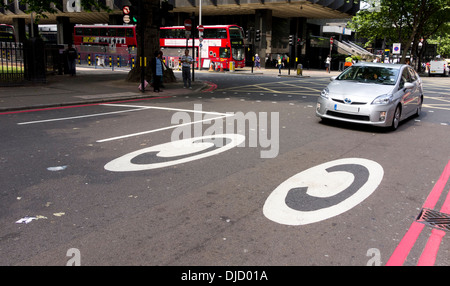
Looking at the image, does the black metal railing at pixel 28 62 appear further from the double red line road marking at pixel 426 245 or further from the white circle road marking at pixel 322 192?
the double red line road marking at pixel 426 245

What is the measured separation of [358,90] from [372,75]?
4.12 feet

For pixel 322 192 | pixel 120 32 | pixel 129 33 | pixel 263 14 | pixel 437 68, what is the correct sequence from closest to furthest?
1. pixel 322 192
2. pixel 129 33
3. pixel 120 32
4. pixel 437 68
5. pixel 263 14

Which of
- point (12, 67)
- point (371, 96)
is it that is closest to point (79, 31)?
point (12, 67)

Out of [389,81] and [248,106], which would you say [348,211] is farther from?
[248,106]

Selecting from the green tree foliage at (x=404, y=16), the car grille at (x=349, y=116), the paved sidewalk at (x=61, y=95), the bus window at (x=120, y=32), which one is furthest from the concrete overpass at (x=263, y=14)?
the car grille at (x=349, y=116)

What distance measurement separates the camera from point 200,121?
9.56 m

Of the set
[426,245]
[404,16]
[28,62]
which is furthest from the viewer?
[404,16]

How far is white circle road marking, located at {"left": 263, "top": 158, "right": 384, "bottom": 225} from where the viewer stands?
413 cm

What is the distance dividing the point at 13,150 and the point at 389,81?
8459 mm

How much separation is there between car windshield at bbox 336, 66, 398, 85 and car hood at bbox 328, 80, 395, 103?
35 cm

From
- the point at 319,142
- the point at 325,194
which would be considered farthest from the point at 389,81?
the point at 325,194

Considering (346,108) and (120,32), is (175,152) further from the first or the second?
(120,32)

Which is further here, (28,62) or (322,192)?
(28,62)

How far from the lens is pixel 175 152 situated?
21.3ft
